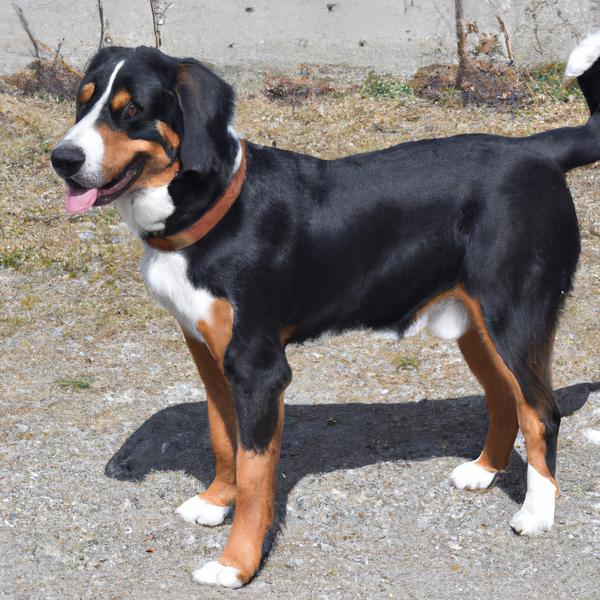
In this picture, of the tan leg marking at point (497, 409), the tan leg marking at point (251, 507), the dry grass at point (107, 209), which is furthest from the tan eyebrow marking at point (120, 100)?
the dry grass at point (107, 209)

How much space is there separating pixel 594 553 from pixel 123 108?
8.17 feet

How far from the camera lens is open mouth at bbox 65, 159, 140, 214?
382 centimetres

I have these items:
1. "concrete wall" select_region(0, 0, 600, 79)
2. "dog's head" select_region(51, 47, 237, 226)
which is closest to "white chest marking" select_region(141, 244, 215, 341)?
"dog's head" select_region(51, 47, 237, 226)

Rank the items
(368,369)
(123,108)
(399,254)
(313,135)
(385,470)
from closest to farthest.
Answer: (123,108) → (399,254) → (385,470) → (368,369) → (313,135)

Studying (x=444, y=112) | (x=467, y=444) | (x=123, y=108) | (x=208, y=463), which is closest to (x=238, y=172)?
(x=123, y=108)

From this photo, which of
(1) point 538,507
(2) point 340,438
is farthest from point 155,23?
(1) point 538,507

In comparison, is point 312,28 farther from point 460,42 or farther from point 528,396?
point 528,396

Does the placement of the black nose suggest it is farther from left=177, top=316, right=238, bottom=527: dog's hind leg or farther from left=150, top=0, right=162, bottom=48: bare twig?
left=150, top=0, right=162, bottom=48: bare twig

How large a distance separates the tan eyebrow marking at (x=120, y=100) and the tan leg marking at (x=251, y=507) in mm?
1231

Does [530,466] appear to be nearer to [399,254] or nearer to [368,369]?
[399,254]

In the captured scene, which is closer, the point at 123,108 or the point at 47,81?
the point at 123,108

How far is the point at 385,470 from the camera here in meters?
5.02

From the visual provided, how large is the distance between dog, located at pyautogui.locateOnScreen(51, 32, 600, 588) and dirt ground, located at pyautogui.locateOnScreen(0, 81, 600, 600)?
0.71 ft

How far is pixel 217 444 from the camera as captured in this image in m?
4.62
